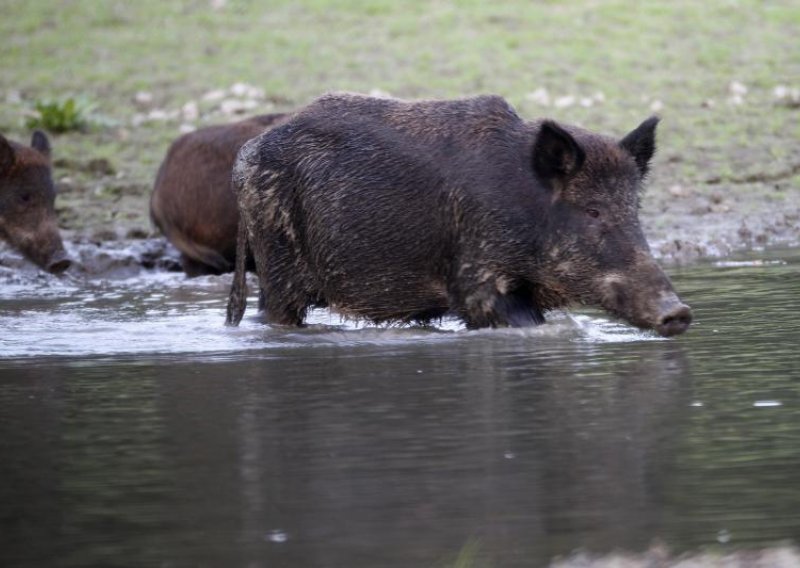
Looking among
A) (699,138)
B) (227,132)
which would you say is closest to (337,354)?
(227,132)

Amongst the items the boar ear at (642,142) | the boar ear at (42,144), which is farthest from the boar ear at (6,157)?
the boar ear at (642,142)

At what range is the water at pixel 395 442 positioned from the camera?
13.5 feet

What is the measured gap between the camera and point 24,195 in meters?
12.4

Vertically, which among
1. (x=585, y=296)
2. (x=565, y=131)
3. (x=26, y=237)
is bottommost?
(x=26, y=237)

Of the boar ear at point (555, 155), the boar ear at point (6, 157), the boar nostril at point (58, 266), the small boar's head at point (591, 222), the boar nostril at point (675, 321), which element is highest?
the boar ear at point (555, 155)

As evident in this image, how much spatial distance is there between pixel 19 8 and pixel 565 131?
44.8 feet

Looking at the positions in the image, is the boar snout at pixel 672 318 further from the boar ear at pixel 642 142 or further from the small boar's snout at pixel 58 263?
the small boar's snout at pixel 58 263

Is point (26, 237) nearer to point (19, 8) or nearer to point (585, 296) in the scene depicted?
point (585, 296)

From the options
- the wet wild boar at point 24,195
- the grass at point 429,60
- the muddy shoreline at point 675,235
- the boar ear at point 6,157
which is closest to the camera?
the muddy shoreline at point 675,235

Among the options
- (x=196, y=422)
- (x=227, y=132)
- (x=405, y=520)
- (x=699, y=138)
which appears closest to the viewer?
(x=405, y=520)

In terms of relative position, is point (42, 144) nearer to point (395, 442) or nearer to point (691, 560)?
point (395, 442)

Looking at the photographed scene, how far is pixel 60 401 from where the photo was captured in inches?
246

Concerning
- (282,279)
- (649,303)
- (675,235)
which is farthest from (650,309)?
(675,235)

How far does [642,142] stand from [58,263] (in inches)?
213
